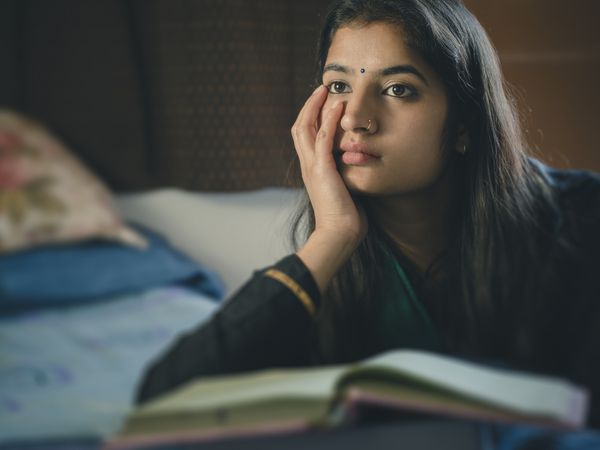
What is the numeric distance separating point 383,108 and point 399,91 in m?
0.02

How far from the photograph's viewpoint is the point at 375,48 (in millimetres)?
623

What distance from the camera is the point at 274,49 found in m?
0.65

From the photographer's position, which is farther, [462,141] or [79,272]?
[462,141]

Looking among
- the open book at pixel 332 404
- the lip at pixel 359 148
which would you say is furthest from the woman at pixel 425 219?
the open book at pixel 332 404

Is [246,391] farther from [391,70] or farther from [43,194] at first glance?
[391,70]

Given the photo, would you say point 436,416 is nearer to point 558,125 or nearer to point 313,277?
point 313,277

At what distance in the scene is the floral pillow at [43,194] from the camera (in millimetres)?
502

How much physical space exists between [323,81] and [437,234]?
0.70 feet

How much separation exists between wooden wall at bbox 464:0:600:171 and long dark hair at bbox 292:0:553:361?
0.8 inches

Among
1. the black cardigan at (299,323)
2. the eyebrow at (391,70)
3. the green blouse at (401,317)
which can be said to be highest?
the eyebrow at (391,70)

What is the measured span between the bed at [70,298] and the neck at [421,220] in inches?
9.5

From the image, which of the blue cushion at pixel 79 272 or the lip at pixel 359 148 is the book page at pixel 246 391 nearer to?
the blue cushion at pixel 79 272

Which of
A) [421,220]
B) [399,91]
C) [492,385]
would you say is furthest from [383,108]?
[492,385]

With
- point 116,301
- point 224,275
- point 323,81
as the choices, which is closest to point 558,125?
point 323,81
